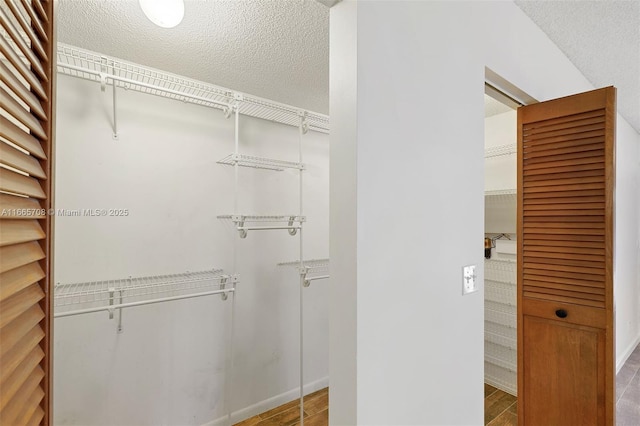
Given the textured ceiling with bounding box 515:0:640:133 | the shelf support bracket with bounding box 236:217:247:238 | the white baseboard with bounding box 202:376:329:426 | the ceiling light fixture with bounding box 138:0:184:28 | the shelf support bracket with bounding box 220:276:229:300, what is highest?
A: the textured ceiling with bounding box 515:0:640:133

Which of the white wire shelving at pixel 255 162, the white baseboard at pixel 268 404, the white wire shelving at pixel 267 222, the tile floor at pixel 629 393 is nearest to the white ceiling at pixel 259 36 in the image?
the white wire shelving at pixel 255 162

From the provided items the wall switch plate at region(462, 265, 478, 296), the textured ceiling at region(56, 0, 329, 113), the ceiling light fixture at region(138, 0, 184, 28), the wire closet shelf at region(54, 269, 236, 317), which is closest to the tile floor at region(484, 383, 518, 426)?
the wall switch plate at region(462, 265, 478, 296)

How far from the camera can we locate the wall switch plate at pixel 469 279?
1202mm

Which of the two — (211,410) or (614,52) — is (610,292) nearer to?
(614,52)

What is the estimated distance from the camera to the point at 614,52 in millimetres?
1971

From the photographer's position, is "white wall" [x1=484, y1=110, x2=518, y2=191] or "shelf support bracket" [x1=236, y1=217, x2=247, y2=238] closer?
"shelf support bracket" [x1=236, y1=217, x2=247, y2=238]

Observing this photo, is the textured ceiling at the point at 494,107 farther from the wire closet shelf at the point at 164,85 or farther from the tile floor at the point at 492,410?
the tile floor at the point at 492,410

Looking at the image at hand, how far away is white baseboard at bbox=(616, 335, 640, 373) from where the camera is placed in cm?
304

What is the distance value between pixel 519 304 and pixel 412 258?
131 cm

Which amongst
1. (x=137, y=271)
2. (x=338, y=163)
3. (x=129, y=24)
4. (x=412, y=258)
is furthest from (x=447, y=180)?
(x=137, y=271)

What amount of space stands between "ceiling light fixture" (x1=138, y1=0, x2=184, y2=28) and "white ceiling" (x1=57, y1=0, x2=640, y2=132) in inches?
8.0

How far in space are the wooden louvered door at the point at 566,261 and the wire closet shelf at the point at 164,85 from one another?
1.49 m

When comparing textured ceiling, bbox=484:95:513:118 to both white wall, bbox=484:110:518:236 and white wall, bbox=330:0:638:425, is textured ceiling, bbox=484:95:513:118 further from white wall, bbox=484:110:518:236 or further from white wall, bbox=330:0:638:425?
white wall, bbox=330:0:638:425

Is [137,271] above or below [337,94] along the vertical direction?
below
